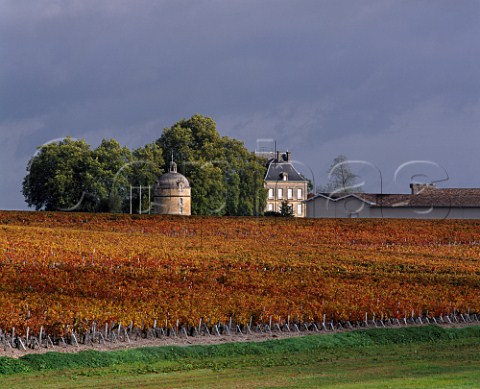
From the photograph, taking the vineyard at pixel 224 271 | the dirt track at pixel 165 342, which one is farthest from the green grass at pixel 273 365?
the vineyard at pixel 224 271

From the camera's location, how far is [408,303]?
123 ft

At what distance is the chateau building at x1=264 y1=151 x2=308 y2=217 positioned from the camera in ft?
493

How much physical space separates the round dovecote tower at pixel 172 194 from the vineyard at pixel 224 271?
79.4 ft

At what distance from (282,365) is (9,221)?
4836cm

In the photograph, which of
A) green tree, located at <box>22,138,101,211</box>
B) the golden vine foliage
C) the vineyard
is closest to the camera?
the vineyard

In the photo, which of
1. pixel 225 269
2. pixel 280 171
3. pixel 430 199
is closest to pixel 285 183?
pixel 280 171

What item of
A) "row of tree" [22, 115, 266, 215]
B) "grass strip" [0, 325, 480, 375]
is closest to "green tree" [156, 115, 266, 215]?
"row of tree" [22, 115, 266, 215]

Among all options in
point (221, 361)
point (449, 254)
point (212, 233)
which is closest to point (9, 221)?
point (212, 233)

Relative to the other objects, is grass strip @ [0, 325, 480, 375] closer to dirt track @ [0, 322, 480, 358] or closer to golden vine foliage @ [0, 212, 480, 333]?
dirt track @ [0, 322, 480, 358]

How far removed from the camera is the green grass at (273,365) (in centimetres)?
2356

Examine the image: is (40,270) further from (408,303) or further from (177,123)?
(177,123)

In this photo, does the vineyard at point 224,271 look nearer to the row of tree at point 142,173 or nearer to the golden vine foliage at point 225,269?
the golden vine foliage at point 225,269

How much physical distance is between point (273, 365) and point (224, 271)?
66.0ft

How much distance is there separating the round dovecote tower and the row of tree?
15.5 feet
